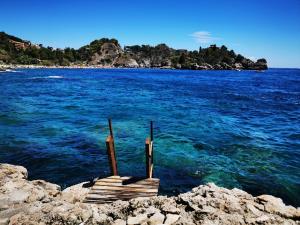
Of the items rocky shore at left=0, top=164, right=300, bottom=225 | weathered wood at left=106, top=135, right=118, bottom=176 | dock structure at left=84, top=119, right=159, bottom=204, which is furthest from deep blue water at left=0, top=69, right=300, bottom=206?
rocky shore at left=0, top=164, right=300, bottom=225

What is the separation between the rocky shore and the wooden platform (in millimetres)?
743

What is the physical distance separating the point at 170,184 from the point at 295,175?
25.0 ft

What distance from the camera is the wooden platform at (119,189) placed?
11344 millimetres

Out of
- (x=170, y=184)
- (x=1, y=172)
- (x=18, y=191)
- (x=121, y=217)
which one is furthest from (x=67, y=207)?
(x=170, y=184)

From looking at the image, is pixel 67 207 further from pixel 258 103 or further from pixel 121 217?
pixel 258 103

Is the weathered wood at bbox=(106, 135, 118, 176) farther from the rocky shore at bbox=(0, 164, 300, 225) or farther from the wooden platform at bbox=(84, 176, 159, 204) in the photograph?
the rocky shore at bbox=(0, 164, 300, 225)

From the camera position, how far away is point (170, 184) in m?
15.0

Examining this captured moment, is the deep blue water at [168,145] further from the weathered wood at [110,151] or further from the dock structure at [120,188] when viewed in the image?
the weathered wood at [110,151]

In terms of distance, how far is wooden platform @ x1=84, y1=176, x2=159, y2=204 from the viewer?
11.3 metres

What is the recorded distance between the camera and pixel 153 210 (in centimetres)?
981

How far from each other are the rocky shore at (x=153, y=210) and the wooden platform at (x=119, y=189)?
2.44 ft

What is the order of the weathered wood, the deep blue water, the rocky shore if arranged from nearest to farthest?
the rocky shore
the weathered wood
the deep blue water

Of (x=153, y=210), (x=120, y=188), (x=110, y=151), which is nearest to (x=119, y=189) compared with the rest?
(x=120, y=188)

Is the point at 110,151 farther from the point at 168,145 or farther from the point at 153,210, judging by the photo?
the point at 168,145
